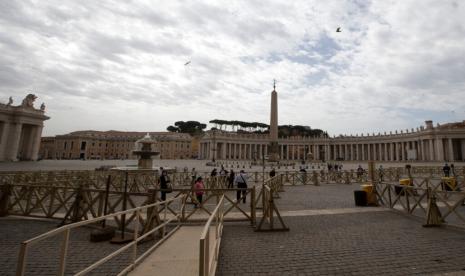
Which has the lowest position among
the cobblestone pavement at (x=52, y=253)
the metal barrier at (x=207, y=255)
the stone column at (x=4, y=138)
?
the cobblestone pavement at (x=52, y=253)

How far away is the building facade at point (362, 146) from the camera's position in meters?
69.3

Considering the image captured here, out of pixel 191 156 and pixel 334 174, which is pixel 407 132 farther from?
pixel 191 156

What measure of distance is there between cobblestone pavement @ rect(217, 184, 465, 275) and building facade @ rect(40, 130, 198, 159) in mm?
107053

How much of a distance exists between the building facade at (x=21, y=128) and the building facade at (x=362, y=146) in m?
45.3

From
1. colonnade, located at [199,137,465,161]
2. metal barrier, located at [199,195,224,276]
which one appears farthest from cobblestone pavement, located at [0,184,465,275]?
colonnade, located at [199,137,465,161]

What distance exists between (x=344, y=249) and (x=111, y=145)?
122m

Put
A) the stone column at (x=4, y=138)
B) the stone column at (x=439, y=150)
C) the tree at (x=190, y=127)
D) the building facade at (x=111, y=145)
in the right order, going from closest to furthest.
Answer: the stone column at (x=4, y=138) < the stone column at (x=439, y=150) < the building facade at (x=111, y=145) < the tree at (x=190, y=127)

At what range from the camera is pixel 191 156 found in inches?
4596

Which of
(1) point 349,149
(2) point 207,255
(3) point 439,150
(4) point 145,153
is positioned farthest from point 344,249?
(1) point 349,149

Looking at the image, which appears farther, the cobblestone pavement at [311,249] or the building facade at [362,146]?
the building facade at [362,146]

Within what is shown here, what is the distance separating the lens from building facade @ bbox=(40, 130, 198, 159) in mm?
110812

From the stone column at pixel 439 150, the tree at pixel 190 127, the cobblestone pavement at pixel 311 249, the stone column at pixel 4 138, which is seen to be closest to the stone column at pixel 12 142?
the stone column at pixel 4 138

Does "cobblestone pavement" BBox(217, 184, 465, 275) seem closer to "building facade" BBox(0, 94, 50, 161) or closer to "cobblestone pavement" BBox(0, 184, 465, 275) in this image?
"cobblestone pavement" BBox(0, 184, 465, 275)

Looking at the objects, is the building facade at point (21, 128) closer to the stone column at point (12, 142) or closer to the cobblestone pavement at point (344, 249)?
the stone column at point (12, 142)
